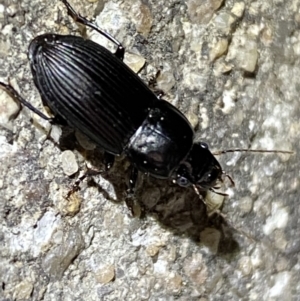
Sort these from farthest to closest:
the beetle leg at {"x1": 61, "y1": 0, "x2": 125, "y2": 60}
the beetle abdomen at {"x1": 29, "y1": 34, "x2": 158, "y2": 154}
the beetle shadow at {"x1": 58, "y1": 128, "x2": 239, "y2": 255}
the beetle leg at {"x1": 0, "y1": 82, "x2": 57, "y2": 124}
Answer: the beetle shadow at {"x1": 58, "y1": 128, "x2": 239, "y2": 255} → the beetle leg at {"x1": 61, "y1": 0, "x2": 125, "y2": 60} → the beetle leg at {"x1": 0, "y1": 82, "x2": 57, "y2": 124} → the beetle abdomen at {"x1": 29, "y1": 34, "x2": 158, "y2": 154}

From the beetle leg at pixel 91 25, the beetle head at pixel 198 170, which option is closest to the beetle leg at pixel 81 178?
the beetle head at pixel 198 170

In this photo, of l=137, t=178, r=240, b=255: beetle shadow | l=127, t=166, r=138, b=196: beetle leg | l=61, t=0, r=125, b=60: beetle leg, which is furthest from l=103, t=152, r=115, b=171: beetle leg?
l=61, t=0, r=125, b=60: beetle leg

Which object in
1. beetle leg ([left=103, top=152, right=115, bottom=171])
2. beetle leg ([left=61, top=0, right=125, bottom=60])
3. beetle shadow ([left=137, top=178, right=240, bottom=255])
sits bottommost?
beetle shadow ([left=137, top=178, right=240, bottom=255])

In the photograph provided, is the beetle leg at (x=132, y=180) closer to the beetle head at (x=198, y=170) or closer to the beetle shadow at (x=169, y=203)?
the beetle shadow at (x=169, y=203)

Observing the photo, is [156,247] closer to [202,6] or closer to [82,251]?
[82,251]

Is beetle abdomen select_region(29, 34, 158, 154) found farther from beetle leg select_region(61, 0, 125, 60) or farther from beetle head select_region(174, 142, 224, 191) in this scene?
beetle head select_region(174, 142, 224, 191)

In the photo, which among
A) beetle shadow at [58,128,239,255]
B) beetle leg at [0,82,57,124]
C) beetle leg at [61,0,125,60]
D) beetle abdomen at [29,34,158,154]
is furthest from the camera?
beetle shadow at [58,128,239,255]

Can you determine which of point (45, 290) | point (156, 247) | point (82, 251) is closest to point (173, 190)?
point (156, 247)

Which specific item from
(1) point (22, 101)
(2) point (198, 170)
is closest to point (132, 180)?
(2) point (198, 170)
